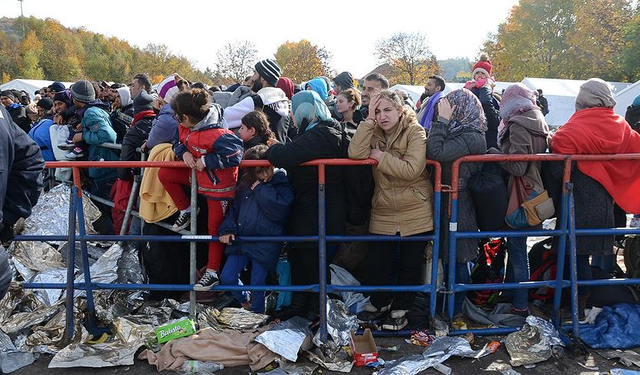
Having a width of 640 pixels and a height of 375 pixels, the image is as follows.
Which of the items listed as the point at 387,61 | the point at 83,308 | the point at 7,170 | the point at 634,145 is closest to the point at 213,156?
the point at 7,170

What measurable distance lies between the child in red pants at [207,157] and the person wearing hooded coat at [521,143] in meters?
2.17

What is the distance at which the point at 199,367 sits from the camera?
3.41m

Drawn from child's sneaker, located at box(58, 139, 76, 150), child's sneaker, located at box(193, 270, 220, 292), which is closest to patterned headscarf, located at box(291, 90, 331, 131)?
child's sneaker, located at box(193, 270, 220, 292)

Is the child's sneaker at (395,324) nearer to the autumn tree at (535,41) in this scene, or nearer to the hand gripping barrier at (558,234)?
the hand gripping barrier at (558,234)

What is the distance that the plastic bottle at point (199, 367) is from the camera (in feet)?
11.1

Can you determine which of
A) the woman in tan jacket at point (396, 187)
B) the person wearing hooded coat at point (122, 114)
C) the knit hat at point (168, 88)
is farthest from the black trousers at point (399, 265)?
the person wearing hooded coat at point (122, 114)

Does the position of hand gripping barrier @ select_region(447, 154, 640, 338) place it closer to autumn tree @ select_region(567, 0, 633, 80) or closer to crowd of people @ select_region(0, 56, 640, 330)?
crowd of people @ select_region(0, 56, 640, 330)

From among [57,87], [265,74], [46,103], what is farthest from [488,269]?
[46,103]

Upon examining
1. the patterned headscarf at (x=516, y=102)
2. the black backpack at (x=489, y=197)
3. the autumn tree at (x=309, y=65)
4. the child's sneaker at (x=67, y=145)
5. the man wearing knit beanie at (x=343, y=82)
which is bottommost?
the black backpack at (x=489, y=197)

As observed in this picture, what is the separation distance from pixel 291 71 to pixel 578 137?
4706 cm

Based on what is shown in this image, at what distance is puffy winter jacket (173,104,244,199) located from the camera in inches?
144

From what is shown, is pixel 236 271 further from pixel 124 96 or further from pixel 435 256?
pixel 124 96

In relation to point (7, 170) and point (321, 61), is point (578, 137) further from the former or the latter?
point (321, 61)

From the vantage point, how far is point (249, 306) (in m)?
4.18
